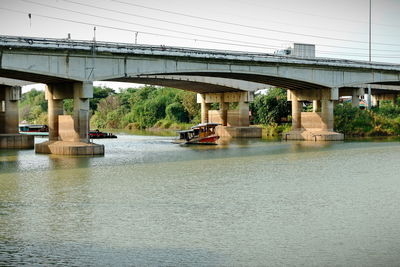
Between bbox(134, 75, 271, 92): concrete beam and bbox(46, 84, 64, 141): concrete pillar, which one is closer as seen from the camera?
bbox(46, 84, 64, 141): concrete pillar

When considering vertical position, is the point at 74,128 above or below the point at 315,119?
below

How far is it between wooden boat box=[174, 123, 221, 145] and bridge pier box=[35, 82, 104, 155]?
50.4ft

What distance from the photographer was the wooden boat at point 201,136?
58625 millimetres

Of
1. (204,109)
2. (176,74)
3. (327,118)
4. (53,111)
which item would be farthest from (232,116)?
(53,111)

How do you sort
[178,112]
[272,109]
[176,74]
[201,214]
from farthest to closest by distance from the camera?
[178,112] → [272,109] → [176,74] → [201,214]

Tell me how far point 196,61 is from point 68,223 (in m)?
33.5

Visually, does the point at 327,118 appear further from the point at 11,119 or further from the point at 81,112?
the point at 11,119

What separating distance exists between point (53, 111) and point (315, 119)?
2912 cm

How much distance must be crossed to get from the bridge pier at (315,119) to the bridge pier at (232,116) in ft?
23.3

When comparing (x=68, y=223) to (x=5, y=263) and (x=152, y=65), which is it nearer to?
(x=5, y=263)

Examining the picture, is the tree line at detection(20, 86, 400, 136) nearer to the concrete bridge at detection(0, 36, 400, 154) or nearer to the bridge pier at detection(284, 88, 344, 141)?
the concrete bridge at detection(0, 36, 400, 154)

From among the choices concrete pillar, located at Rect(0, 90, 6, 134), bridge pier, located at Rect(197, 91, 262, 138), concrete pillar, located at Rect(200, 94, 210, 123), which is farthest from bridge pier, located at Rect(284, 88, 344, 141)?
concrete pillar, located at Rect(0, 90, 6, 134)

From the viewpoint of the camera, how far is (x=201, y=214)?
2088 centimetres

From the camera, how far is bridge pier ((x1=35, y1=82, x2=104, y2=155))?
144ft
